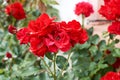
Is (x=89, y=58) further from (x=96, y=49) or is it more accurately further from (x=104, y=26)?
(x=104, y=26)

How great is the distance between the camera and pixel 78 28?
76cm

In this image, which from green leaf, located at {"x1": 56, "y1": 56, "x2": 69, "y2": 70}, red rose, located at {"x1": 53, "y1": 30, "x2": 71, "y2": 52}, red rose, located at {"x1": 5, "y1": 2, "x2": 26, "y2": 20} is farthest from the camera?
red rose, located at {"x1": 5, "y1": 2, "x2": 26, "y2": 20}

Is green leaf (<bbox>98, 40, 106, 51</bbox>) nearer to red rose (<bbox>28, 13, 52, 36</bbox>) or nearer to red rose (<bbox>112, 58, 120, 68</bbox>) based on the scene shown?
red rose (<bbox>112, 58, 120, 68</bbox>)

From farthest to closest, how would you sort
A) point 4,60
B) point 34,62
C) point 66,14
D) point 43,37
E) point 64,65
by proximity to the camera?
point 66,14 → point 4,60 → point 34,62 → point 64,65 → point 43,37

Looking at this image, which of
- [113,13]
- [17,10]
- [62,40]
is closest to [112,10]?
[113,13]

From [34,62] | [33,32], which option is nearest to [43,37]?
[33,32]

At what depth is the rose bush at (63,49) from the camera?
28.6 inches

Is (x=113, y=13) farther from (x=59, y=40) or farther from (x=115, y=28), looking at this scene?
(x=59, y=40)

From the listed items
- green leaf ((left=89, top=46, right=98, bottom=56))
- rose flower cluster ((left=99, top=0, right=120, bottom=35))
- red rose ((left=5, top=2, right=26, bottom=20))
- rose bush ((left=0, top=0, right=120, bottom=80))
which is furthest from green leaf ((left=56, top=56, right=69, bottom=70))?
red rose ((left=5, top=2, right=26, bottom=20))

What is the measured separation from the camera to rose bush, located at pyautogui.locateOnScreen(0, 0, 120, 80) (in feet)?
2.39

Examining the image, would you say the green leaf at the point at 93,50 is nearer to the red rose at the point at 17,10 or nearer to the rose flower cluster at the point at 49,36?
the rose flower cluster at the point at 49,36

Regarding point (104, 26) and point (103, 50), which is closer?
point (103, 50)

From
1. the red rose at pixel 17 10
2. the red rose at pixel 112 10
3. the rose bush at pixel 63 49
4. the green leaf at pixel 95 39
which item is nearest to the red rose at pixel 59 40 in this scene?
the rose bush at pixel 63 49

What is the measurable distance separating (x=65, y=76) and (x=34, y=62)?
0.16 m
